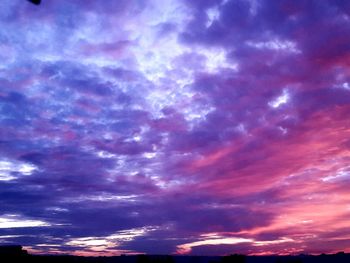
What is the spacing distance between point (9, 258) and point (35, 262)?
3.76 meters

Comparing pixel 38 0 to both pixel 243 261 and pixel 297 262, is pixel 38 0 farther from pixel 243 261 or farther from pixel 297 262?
pixel 297 262

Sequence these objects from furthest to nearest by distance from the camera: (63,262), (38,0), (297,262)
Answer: (297,262)
(63,262)
(38,0)

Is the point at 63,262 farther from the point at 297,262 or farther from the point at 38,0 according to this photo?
the point at 38,0

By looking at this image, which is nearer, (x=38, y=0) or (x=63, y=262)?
(x=38, y=0)

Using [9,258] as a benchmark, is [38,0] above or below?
above

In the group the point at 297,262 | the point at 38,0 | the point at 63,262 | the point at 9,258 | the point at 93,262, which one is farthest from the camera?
the point at 297,262

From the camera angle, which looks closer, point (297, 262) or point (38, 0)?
point (38, 0)

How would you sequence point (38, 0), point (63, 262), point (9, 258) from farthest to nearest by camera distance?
point (63, 262)
point (9, 258)
point (38, 0)

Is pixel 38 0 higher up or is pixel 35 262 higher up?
pixel 38 0

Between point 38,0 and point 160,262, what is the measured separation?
193 ft

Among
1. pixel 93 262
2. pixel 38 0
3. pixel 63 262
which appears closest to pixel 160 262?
pixel 93 262

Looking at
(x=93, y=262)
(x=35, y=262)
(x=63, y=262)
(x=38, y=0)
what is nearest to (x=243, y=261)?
(x=93, y=262)

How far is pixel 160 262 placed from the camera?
62000mm

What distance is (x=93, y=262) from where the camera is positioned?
198 feet
